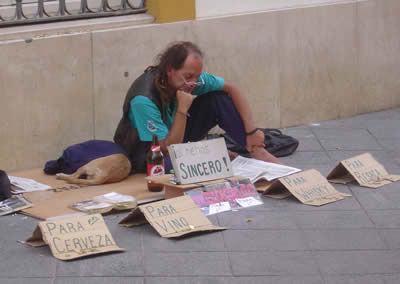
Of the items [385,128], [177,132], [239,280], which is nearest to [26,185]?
[177,132]

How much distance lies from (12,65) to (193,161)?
4.83 feet

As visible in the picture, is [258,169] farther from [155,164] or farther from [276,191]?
[155,164]

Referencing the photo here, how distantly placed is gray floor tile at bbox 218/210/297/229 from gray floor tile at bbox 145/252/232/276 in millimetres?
524

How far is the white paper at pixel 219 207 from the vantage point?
636 centimetres

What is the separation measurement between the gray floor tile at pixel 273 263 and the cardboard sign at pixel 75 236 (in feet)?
2.06

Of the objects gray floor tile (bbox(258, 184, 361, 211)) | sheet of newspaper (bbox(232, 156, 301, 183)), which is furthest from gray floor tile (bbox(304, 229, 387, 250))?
sheet of newspaper (bbox(232, 156, 301, 183))

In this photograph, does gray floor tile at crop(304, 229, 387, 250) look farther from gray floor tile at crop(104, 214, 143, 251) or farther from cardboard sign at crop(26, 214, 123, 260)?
cardboard sign at crop(26, 214, 123, 260)

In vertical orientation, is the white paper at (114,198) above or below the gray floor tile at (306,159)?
above

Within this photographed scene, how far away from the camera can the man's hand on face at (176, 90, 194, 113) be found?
6.88 meters

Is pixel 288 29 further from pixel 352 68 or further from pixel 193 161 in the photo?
pixel 193 161

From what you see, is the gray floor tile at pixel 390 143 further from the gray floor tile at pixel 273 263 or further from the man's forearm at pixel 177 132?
the gray floor tile at pixel 273 263

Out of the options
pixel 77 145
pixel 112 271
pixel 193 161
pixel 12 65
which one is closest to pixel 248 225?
pixel 193 161

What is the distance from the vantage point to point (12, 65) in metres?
7.21

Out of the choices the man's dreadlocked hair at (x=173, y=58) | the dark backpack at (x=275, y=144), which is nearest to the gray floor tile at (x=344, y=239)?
the man's dreadlocked hair at (x=173, y=58)
